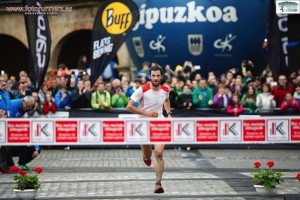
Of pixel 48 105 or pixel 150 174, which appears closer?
pixel 150 174

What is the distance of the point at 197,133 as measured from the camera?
1551 centimetres

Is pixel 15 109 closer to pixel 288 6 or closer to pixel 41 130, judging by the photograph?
pixel 41 130

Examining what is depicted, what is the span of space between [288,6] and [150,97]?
3.07m

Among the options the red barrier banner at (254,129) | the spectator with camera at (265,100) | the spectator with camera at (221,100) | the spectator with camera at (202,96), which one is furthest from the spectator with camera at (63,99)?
the red barrier banner at (254,129)

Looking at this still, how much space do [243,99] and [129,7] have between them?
149 inches

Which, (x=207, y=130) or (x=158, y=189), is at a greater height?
(x=207, y=130)

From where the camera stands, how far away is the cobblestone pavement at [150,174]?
14.2 meters

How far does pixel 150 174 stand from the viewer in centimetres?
1747

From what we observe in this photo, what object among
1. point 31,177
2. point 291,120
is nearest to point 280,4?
point 291,120

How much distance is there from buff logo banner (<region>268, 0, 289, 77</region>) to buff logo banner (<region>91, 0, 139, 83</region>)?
11.1 ft

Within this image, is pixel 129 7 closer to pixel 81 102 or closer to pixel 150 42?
pixel 81 102

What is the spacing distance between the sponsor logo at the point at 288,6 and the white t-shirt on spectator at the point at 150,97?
2.63 m

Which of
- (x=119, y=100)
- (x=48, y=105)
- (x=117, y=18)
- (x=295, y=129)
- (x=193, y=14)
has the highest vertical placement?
(x=193, y=14)

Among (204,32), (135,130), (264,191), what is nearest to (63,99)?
(204,32)
